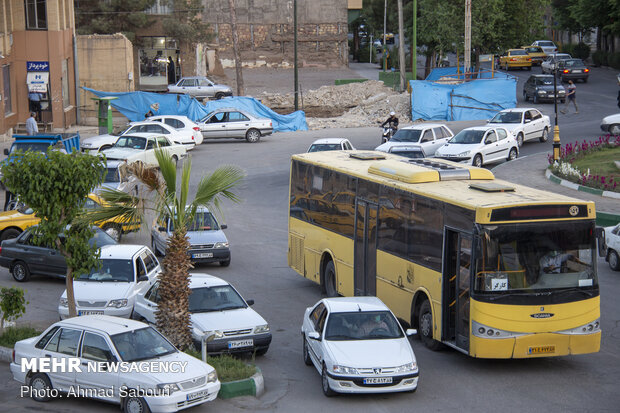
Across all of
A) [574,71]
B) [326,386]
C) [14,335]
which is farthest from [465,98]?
[326,386]

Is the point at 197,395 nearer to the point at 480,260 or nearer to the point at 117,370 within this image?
the point at 117,370

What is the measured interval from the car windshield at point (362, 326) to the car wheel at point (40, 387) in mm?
4248

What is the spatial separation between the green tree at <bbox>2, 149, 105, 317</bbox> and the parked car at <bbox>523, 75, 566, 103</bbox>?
4009 centimetres

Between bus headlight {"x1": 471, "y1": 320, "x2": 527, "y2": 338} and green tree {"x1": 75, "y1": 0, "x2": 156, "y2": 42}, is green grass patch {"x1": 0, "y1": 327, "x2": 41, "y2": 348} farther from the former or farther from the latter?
green tree {"x1": 75, "y1": 0, "x2": 156, "y2": 42}

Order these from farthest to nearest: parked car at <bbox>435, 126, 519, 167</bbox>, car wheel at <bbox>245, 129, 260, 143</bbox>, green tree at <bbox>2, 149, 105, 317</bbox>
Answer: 1. car wheel at <bbox>245, 129, 260, 143</bbox>
2. parked car at <bbox>435, 126, 519, 167</bbox>
3. green tree at <bbox>2, 149, 105, 317</bbox>

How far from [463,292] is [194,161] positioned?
24.3m

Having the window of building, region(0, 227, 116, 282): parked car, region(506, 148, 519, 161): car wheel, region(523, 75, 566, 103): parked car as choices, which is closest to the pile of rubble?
region(523, 75, 566, 103): parked car

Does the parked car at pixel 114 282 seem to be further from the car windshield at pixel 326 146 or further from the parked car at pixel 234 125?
the parked car at pixel 234 125

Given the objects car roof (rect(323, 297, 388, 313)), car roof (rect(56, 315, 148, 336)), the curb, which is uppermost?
car roof (rect(56, 315, 148, 336))

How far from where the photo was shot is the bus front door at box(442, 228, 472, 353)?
13339 mm

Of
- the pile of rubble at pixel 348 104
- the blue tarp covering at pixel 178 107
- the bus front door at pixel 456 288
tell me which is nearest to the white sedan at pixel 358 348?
the bus front door at pixel 456 288

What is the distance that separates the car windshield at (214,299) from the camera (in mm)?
15344

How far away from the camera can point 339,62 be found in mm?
84188

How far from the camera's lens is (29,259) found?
20.4 metres
